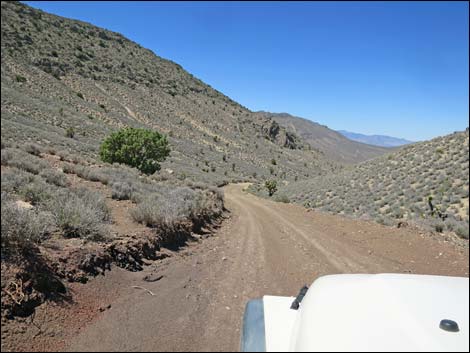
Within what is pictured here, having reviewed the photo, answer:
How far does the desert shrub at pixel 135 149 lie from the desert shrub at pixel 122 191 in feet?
28.5

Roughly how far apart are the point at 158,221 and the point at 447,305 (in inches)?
241

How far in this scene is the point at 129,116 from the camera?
45000 mm

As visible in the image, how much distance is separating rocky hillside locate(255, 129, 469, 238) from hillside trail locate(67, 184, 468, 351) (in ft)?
8.66

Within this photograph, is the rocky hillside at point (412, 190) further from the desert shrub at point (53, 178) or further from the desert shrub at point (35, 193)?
the desert shrub at point (35, 193)

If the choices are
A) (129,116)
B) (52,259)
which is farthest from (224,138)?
(52,259)

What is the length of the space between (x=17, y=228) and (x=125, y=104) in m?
46.2

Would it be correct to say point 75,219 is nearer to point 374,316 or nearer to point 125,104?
point 374,316

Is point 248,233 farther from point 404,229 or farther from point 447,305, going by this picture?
point 447,305

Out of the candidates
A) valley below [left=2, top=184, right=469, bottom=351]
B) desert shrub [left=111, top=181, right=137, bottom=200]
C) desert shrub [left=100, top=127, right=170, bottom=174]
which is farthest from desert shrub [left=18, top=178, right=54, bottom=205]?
desert shrub [left=100, top=127, right=170, bottom=174]

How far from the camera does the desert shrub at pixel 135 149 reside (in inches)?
730

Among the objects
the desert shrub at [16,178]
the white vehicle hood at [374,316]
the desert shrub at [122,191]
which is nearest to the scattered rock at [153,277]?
the desert shrub at [16,178]

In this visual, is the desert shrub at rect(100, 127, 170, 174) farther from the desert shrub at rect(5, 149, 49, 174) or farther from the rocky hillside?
the desert shrub at rect(5, 149, 49, 174)

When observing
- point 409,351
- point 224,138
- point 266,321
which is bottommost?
point 266,321

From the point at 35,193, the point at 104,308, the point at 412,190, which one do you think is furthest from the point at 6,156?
the point at 412,190
